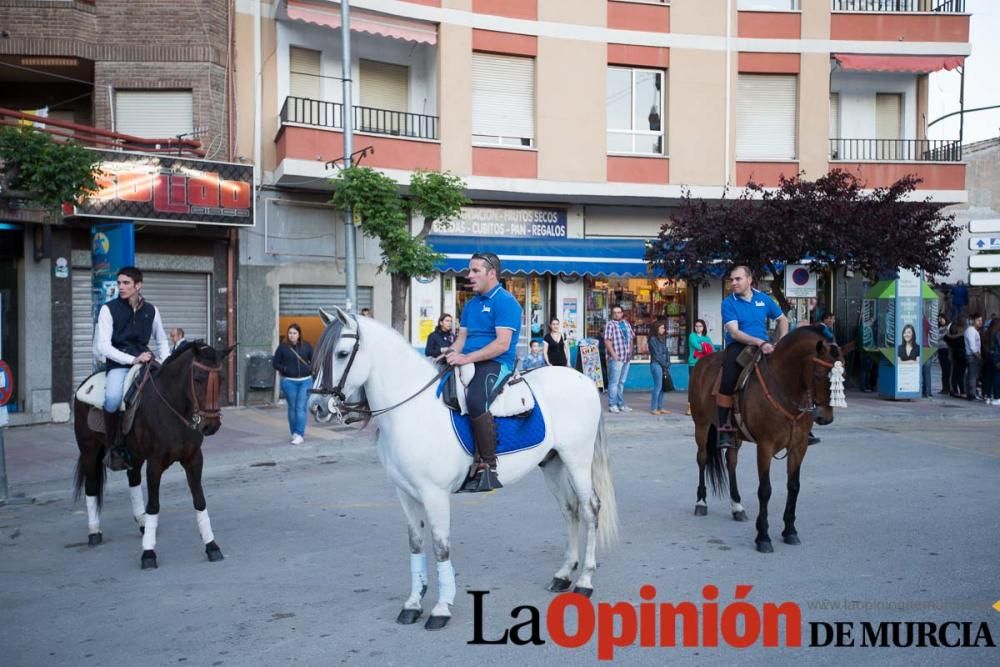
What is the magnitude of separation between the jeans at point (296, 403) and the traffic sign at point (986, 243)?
15.4 metres

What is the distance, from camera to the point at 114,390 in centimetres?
734

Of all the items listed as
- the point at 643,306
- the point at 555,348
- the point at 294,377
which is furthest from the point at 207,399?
the point at 643,306

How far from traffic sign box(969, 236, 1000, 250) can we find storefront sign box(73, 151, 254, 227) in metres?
16.2

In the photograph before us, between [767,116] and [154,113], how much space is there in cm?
1505

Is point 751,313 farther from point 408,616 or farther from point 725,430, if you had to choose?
point 408,616

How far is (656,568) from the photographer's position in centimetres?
647

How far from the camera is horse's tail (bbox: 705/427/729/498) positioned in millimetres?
8359

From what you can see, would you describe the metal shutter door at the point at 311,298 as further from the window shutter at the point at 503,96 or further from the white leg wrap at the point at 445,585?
the white leg wrap at the point at 445,585

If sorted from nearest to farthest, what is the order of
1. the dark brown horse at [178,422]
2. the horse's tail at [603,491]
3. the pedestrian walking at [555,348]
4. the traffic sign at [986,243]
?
the horse's tail at [603,491]
the dark brown horse at [178,422]
the pedestrian walking at [555,348]
the traffic sign at [986,243]

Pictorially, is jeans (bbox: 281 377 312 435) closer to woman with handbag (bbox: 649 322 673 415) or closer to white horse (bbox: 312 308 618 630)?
woman with handbag (bbox: 649 322 673 415)

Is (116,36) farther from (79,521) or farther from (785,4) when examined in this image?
(785,4)

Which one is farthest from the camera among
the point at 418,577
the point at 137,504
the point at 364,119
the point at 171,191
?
the point at 364,119

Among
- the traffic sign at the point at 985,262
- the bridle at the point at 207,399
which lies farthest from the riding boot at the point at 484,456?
the traffic sign at the point at 985,262

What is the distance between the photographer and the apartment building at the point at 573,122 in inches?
719
